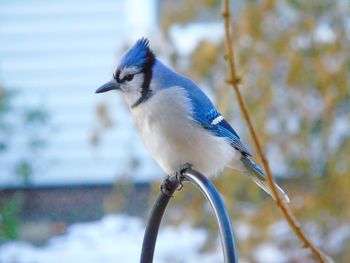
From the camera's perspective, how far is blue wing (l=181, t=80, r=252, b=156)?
1828mm

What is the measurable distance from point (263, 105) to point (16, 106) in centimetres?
248

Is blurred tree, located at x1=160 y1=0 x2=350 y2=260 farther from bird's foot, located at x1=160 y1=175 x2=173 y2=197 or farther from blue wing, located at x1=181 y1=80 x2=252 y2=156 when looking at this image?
bird's foot, located at x1=160 y1=175 x2=173 y2=197

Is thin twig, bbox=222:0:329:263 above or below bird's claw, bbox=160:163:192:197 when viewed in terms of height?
below

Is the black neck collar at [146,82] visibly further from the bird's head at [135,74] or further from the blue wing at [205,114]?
the blue wing at [205,114]

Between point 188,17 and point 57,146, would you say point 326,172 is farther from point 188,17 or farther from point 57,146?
point 57,146

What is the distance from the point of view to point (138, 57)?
165 centimetres

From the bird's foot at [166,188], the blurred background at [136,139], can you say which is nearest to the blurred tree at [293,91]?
the blurred background at [136,139]

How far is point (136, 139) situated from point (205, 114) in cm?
A: 375

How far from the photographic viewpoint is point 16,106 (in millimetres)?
5266

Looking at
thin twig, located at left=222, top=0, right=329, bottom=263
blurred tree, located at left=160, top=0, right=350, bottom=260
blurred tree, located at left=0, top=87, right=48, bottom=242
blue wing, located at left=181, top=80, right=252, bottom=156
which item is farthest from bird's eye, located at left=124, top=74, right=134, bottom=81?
blurred tree, located at left=0, top=87, right=48, bottom=242

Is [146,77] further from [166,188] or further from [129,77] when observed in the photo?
[166,188]

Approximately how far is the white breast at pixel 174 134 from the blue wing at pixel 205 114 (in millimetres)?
19

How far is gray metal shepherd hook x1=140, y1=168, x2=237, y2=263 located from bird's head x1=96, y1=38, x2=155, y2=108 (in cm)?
23

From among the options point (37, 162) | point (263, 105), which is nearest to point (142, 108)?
point (263, 105)
